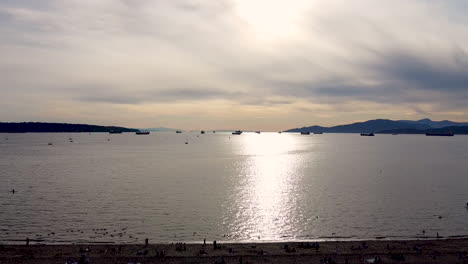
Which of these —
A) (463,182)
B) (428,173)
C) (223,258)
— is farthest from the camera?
(428,173)

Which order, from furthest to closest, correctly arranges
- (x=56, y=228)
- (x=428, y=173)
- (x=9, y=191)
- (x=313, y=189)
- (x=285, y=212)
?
(x=428, y=173), (x=313, y=189), (x=9, y=191), (x=285, y=212), (x=56, y=228)

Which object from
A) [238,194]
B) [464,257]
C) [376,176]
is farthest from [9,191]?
[376,176]

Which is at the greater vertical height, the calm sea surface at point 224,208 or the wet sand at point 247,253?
the wet sand at point 247,253

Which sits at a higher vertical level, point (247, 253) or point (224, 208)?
point (247, 253)

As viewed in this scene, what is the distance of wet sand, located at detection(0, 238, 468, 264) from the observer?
30859mm

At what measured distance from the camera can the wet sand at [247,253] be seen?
3086 centimetres

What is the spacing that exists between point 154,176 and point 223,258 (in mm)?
67513

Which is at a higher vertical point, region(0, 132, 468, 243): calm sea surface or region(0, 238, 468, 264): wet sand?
region(0, 238, 468, 264): wet sand

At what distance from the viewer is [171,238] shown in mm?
41406

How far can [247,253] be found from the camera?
3338 centimetres

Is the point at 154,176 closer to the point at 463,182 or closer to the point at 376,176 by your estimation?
the point at 376,176

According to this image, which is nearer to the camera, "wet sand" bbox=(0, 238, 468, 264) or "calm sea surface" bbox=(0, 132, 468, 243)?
"wet sand" bbox=(0, 238, 468, 264)

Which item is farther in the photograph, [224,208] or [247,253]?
[224,208]

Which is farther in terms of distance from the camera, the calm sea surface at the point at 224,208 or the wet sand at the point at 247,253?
the calm sea surface at the point at 224,208
